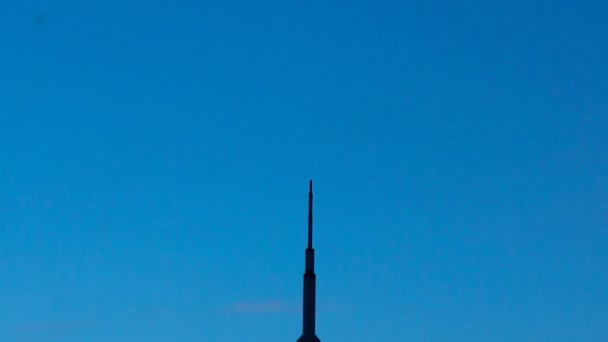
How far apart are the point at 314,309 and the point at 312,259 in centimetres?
439

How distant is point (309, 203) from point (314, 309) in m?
10.1

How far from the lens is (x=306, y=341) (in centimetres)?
14075

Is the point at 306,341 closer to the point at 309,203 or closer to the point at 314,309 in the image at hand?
the point at 314,309

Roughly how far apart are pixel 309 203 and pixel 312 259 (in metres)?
6.07

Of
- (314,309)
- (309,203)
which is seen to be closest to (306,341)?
(314,309)

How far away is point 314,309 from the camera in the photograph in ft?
467

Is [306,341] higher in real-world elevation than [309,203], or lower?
lower

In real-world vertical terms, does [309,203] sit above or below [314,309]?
above

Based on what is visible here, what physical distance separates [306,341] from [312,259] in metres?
7.31

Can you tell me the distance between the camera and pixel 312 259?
5620 inches

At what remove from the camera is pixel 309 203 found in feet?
480

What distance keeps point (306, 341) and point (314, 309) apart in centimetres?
318
